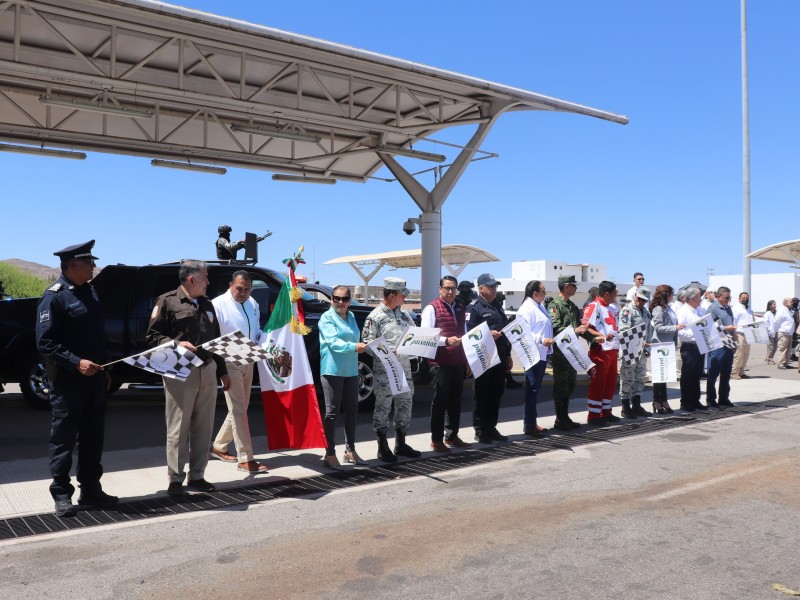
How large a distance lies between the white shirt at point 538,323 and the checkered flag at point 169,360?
4289 mm

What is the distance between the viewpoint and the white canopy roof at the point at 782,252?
2594cm

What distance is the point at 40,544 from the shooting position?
4.86m

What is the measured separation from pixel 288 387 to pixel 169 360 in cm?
159

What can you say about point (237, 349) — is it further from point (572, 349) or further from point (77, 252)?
point (572, 349)

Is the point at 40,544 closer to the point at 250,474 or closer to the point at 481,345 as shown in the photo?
the point at 250,474

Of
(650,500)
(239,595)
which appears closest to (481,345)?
(650,500)

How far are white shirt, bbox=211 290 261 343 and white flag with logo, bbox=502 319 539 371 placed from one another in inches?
125

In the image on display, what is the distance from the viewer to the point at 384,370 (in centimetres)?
716

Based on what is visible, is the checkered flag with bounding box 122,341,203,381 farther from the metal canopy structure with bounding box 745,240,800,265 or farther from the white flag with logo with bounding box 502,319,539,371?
the metal canopy structure with bounding box 745,240,800,265

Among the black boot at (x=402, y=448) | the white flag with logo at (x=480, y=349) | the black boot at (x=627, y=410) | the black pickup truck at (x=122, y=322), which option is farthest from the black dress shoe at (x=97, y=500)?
the black boot at (x=627, y=410)

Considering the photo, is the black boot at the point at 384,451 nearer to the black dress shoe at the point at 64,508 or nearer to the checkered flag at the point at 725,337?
the black dress shoe at the point at 64,508

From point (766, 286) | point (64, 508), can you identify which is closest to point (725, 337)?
point (64, 508)

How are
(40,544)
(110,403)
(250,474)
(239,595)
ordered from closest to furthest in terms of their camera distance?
(239,595), (40,544), (250,474), (110,403)

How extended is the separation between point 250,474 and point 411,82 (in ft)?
25.2
